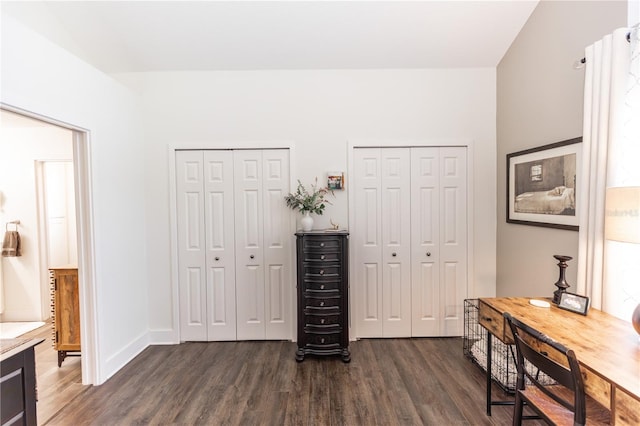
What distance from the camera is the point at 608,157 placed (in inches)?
74.4

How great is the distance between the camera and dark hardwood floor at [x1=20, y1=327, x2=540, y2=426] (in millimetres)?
2145

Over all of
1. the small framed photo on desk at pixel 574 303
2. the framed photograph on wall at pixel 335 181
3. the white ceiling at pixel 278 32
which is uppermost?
the white ceiling at pixel 278 32

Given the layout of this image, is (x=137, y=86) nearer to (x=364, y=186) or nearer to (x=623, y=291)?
(x=364, y=186)

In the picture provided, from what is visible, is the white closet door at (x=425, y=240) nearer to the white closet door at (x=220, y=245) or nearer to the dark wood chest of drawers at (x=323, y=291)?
the dark wood chest of drawers at (x=323, y=291)

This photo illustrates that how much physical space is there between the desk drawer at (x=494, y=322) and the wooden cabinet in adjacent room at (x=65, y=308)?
136 inches

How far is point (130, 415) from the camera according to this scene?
2189mm

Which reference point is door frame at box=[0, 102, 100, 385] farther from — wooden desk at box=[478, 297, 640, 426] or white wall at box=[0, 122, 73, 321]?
wooden desk at box=[478, 297, 640, 426]

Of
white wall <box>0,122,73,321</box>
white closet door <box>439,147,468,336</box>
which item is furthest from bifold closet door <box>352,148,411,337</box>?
white wall <box>0,122,73,321</box>

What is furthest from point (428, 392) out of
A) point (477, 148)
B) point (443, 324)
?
point (477, 148)

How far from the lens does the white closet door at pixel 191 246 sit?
330 centimetres

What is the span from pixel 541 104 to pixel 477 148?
730 mm

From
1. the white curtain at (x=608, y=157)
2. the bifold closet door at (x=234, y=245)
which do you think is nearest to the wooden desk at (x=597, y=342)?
the white curtain at (x=608, y=157)

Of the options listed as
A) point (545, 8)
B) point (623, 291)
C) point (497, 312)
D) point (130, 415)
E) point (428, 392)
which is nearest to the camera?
point (623, 291)

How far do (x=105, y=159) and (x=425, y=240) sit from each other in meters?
3.27
